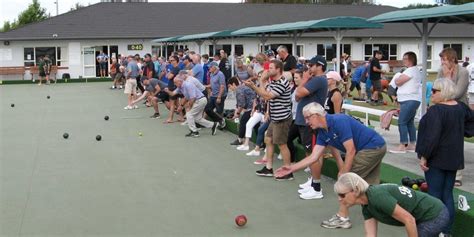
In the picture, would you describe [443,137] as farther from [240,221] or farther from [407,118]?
[407,118]

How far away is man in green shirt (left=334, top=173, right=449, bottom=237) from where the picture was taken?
4.36 metres

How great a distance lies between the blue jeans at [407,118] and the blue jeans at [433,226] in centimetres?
485

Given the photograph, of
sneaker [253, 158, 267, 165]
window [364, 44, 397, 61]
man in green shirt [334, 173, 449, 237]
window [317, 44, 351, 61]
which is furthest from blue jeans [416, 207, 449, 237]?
window [364, 44, 397, 61]

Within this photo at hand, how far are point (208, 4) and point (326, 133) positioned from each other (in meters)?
44.5

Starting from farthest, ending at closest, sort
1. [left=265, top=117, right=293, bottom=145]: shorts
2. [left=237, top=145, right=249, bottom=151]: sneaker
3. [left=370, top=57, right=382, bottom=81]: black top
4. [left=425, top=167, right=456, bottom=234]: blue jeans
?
1. [left=370, top=57, right=382, bottom=81]: black top
2. [left=237, top=145, right=249, bottom=151]: sneaker
3. [left=265, top=117, right=293, bottom=145]: shorts
4. [left=425, top=167, right=456, bottom=234]: blue jeans

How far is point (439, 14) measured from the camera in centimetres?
848

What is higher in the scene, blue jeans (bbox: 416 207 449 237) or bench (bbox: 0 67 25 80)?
bench (bbox: 0 67 25 80)

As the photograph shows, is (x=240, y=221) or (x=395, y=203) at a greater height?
(x=395, y=203)

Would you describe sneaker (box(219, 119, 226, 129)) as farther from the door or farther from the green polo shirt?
the door

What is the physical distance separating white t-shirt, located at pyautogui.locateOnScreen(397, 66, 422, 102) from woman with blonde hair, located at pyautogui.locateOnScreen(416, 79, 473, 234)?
368cm

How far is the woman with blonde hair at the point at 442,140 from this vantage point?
535 centimetres

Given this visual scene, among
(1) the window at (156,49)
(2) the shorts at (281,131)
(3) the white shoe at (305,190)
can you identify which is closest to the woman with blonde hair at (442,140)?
(3) the white shoe at (305,190)

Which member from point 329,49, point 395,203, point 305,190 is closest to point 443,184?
point 395,203

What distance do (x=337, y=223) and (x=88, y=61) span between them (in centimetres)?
3646
